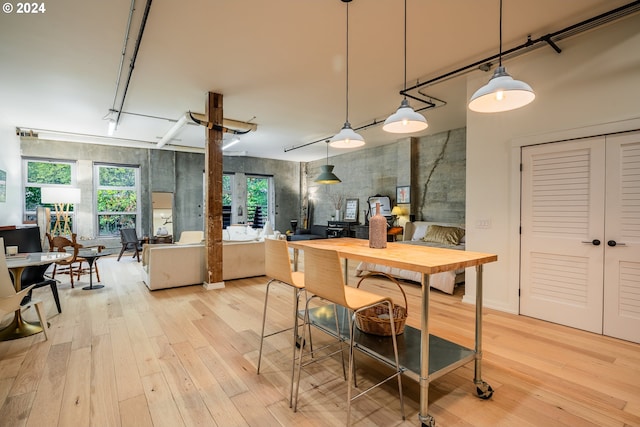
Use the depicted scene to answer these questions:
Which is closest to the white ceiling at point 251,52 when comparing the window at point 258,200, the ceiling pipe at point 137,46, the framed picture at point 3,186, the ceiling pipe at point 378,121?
the ceiling pipe at point 137,46

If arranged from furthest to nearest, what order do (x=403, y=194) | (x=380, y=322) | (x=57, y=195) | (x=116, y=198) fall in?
(x=116, y=198), (x=403, y=194), (x=57, y=195), (x=380, y=322)

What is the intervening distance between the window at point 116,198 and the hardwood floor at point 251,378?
18.1 feet

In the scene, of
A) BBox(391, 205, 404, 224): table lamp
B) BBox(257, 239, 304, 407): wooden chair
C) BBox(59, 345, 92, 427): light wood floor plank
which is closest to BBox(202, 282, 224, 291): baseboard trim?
BBox(59, 345, 92, 427): light wood floor plank

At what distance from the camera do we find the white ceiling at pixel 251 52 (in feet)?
9.13

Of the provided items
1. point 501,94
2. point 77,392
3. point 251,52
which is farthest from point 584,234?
point 77,392

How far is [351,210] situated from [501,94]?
24.2 ft

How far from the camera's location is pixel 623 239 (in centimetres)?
291

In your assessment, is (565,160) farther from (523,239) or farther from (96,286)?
(96,286)

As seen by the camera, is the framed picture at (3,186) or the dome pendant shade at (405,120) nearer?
the dome pendant shade at (405,120)

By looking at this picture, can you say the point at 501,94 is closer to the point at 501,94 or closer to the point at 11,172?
the point at 501,94

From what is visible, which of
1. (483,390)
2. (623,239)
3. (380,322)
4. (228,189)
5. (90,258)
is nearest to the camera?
(483,390)

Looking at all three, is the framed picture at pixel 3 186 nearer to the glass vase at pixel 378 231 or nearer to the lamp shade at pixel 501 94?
the glass vase at pixel 378 231

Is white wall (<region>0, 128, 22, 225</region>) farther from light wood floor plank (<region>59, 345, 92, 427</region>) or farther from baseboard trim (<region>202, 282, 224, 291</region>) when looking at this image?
light wood floor plank (<region>59, 345, 92, 427</region>)

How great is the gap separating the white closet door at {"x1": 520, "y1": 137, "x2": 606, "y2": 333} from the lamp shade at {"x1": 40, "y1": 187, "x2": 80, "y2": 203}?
8219mm
